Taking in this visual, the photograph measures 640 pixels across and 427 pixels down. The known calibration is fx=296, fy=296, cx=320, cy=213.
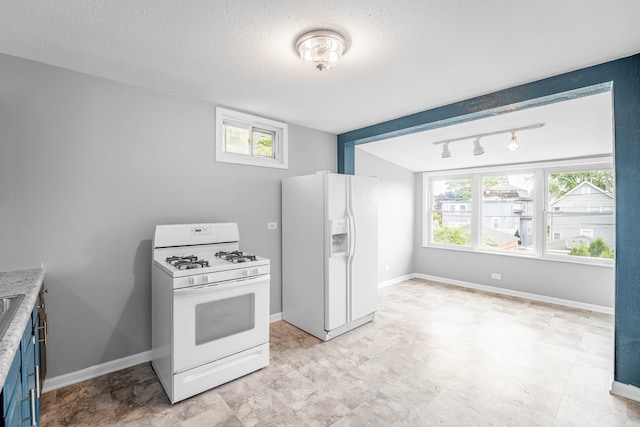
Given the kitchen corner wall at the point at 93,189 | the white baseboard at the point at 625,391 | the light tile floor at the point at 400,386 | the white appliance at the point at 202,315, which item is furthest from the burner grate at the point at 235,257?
the white baseboard at the point at 625,391

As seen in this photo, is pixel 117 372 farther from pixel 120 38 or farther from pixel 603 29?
pixel 603 29

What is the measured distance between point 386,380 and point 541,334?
2137mm

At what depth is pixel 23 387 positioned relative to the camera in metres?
1.37

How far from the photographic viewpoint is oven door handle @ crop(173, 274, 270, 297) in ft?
6.94

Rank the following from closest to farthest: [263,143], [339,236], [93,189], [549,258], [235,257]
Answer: [93,189], [235,257], [339,236], [263,143], [549,258]

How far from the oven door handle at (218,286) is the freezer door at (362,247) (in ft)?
3.97

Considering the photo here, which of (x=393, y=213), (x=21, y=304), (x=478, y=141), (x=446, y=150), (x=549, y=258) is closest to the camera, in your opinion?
(x=21, y=304)

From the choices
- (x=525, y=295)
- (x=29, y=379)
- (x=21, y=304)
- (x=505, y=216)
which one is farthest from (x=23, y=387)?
(x=505, y=216)

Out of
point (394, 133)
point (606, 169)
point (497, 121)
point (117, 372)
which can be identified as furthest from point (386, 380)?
point (606, 169)

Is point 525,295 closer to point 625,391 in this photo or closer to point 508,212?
point 508,212

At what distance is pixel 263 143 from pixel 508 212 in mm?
4159

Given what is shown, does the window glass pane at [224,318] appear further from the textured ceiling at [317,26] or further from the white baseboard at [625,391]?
the white baseboard at [625,391]

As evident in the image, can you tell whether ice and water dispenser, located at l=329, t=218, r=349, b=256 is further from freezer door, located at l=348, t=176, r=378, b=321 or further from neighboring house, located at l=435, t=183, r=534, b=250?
neighboring house, located at l=435, t=183, r=534, b=250

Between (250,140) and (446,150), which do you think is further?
(446,150)
